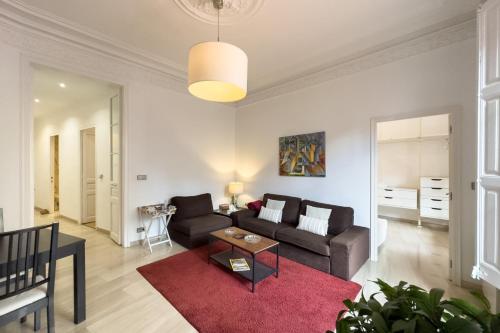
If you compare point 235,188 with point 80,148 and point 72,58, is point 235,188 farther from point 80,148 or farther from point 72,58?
point 80,148

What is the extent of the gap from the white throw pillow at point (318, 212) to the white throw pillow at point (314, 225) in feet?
0.35

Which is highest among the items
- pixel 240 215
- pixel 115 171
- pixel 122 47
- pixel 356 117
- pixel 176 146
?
pixel 122 47

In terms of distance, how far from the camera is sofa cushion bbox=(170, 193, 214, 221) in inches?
159

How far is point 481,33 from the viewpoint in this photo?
1812 millimetres

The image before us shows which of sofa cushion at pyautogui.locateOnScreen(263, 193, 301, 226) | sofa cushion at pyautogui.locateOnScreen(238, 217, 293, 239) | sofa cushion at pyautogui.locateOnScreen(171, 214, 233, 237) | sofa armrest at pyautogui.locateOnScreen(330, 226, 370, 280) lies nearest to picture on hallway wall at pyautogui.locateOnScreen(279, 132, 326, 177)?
sofa cushion at pyautogui.locateOnScreen(263, 193, 301, 226)

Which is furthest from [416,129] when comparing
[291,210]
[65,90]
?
[65,90]

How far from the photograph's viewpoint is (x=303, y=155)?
161 inches

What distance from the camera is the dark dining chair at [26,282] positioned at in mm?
1459

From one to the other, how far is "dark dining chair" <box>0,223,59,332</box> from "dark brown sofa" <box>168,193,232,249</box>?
78.3 inches

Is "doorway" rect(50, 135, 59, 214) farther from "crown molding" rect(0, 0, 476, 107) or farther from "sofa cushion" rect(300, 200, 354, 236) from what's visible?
"sofa cushion" rect(300, 200, 354, 236)

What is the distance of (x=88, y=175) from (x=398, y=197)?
757 centimetres

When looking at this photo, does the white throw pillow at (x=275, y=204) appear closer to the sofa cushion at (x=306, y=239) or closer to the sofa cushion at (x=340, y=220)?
the sofa cushion at (x=306, y=239)

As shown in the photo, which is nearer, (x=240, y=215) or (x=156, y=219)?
(x=156, y=219)

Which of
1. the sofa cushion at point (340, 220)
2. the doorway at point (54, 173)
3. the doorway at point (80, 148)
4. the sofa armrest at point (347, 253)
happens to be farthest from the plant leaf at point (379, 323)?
the doorway at point (54, 173)
